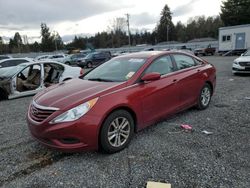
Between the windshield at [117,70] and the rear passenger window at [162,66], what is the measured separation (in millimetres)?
200

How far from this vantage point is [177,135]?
172 inches

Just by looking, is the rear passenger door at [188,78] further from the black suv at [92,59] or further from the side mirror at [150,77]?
the black suv at [92,59]

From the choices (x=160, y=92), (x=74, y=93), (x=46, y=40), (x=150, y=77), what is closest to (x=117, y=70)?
(x=150, y=77)

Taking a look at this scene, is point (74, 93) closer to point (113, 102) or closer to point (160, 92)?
point (113, 102)

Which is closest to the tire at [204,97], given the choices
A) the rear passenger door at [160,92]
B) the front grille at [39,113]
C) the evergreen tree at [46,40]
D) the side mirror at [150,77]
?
the rear passenger door at [160,92]

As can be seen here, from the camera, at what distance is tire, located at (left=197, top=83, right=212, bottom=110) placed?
18.7ft

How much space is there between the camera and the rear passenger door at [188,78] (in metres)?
5.02

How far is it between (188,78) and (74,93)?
2.57 meters

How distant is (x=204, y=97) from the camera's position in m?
5.86

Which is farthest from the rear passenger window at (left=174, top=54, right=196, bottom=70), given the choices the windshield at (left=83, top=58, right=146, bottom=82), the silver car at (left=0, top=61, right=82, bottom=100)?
the silver car at (left=0, top=61, right=82, bottom=100)

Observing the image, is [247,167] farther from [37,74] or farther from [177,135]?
[37,74]

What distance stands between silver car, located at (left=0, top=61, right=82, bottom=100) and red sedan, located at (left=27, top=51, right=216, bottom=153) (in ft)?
13.9

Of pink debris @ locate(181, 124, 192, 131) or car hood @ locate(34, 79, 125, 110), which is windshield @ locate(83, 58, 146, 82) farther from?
pink debris @ locate(181, 124, 192, 131)

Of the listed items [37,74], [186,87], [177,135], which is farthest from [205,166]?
[37,74]
